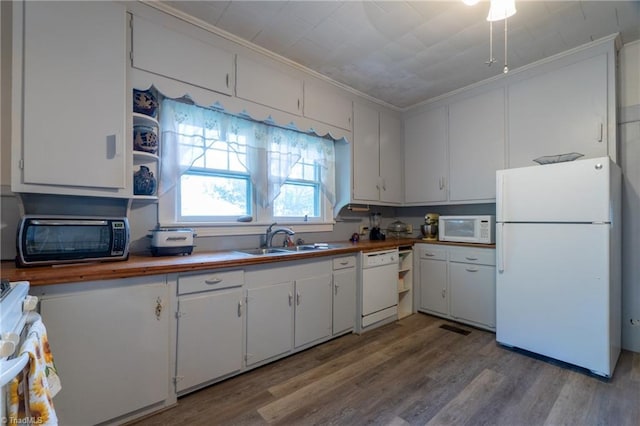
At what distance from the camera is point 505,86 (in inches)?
119

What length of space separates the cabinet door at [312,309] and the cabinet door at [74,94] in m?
1.53

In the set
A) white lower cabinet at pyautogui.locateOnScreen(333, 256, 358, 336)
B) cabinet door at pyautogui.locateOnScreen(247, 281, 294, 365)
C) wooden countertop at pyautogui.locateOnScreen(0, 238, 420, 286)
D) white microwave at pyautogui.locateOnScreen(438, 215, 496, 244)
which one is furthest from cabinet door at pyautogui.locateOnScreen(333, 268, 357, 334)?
white microwave at pyautogui.locateOnScreen(438, 215, 496, 244)

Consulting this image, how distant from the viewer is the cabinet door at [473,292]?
2.90m

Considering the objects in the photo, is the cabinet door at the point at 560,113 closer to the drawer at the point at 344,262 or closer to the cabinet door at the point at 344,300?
the drawer at the point at 344,262

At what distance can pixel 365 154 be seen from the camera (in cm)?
347

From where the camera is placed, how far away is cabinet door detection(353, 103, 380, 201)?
3.37 meters

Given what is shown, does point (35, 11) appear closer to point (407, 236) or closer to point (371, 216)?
point (371, 216)

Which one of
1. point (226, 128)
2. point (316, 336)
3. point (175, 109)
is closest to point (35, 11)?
point (175, 109)

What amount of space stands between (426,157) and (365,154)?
87 cm

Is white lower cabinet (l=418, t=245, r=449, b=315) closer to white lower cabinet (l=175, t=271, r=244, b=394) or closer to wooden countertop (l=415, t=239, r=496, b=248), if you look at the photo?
wooden countertop (l=415, t=239, r=496, b=248)

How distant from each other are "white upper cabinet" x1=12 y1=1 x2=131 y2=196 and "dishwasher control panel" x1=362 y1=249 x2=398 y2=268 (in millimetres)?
2109

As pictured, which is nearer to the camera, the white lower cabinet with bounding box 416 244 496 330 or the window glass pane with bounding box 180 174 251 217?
the window glass pane with bounding box 180 174 251 217

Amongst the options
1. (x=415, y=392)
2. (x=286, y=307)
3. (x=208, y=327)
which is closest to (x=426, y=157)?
(x=286, y=307)

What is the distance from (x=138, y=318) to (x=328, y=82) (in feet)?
8.90
